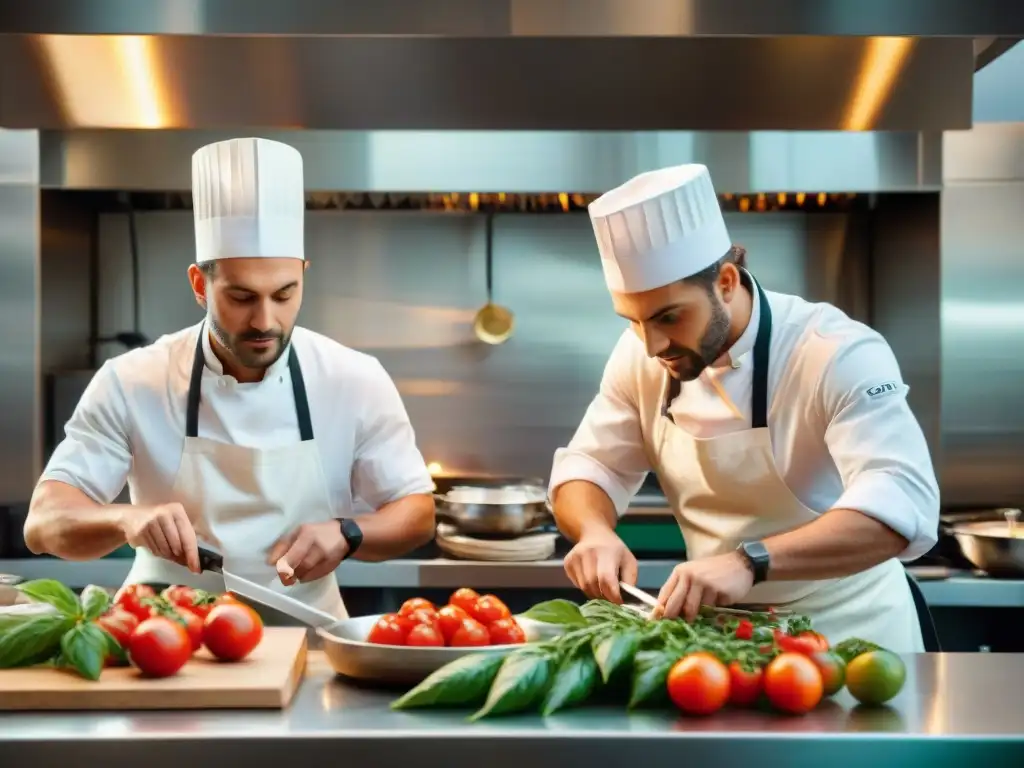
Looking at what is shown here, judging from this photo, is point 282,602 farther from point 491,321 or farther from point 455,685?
point 491,321

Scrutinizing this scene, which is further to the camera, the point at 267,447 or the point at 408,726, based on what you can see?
the point at 267,447

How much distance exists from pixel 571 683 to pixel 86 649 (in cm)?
64

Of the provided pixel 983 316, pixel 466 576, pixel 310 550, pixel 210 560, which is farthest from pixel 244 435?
pixel 983 316

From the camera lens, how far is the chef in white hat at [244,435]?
2490 mm

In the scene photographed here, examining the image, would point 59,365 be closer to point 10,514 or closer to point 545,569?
point 10,514

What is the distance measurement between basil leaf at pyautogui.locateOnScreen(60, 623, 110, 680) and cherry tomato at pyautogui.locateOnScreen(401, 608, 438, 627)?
42 cm

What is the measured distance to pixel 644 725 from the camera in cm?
154

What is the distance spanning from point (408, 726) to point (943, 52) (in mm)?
1842

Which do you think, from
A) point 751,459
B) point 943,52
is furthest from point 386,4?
point 943,52

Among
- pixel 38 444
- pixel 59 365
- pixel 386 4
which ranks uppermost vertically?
pixel 386 4

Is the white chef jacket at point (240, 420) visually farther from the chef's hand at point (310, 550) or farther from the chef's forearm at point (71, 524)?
the chef's hand at point (310, 550)

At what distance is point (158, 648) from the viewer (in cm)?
166

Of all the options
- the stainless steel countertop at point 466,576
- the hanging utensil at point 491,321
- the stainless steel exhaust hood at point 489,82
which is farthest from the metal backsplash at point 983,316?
the hanging utensil at point 491,321

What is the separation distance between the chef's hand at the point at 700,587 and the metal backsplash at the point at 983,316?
2185mm
